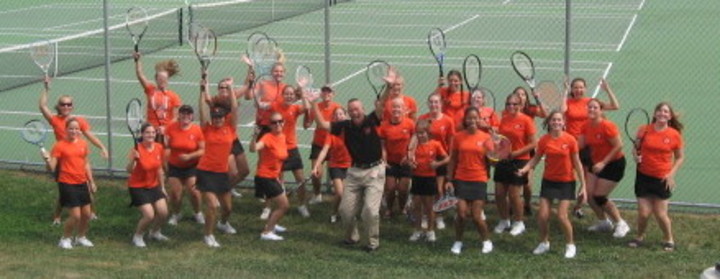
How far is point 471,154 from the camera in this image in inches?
468

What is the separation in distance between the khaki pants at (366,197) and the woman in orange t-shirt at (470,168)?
79 cm

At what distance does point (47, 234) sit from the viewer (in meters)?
13.0

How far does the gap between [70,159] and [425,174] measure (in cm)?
379

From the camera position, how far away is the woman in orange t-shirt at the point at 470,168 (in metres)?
11.8

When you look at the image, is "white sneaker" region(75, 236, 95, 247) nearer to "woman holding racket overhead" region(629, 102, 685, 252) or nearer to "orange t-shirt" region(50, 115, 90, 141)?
"orange t-shirt" region(50, 115, 90, 141)

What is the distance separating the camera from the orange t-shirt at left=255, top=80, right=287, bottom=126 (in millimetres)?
13367

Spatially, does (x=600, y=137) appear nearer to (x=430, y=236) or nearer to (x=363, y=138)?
(x=430, y=236)

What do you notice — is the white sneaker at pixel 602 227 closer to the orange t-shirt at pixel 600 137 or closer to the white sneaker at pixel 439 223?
the orange t-shirt at pixel 600 137

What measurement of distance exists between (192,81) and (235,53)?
3.69 m

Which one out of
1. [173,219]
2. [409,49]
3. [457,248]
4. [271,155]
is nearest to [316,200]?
[173,219]

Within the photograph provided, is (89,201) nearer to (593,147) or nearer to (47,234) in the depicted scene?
(47,234)

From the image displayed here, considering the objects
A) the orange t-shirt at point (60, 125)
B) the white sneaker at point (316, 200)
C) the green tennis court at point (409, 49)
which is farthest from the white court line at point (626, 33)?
the orange t-shirt at point (60, 125)

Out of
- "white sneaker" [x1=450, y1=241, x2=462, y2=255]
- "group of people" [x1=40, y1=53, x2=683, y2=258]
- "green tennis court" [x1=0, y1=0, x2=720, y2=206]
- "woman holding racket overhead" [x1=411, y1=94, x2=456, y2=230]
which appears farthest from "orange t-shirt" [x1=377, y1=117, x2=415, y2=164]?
"green tennis court" [x1=0, y1=0, x2=720, y2=206]

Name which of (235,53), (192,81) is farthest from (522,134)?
(235,53)
